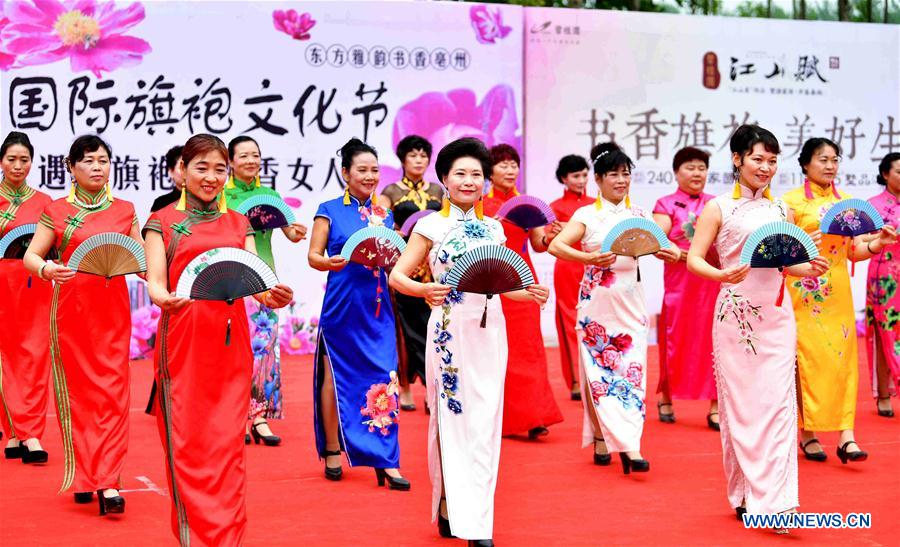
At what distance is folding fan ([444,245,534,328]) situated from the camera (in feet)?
15.3

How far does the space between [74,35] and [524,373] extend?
17.7 feet

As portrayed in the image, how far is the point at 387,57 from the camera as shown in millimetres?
11133

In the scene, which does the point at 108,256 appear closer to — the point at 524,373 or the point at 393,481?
the point at 393,481

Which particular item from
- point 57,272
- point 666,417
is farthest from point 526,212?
point 57,272

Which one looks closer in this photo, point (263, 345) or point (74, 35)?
point (263, 345)

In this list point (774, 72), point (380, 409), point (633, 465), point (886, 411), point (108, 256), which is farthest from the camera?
point (774, 72)

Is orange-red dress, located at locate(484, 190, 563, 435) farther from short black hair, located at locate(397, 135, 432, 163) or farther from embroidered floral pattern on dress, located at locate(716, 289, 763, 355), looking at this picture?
embroidered floral pattern on dress, located at locate(716, 289, 763, 355)

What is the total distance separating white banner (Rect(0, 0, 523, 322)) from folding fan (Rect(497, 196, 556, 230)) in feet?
12.9

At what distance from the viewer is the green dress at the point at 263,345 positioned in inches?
279

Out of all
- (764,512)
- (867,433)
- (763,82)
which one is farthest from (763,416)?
(763,82)

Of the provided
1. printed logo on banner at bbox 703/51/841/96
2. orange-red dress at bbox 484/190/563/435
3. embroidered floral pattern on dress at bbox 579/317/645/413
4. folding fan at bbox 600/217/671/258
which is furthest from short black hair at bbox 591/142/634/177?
printed logo on banner at bbox 703/51/841/96

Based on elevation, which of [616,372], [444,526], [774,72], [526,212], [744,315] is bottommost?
[444,526]

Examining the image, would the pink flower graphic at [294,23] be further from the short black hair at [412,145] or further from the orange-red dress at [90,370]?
the orange-red dress at [90,370]

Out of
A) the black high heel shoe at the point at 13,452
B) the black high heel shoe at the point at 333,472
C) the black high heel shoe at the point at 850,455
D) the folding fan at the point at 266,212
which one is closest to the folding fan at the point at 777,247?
the black high heel shoe at the point at 850,455
